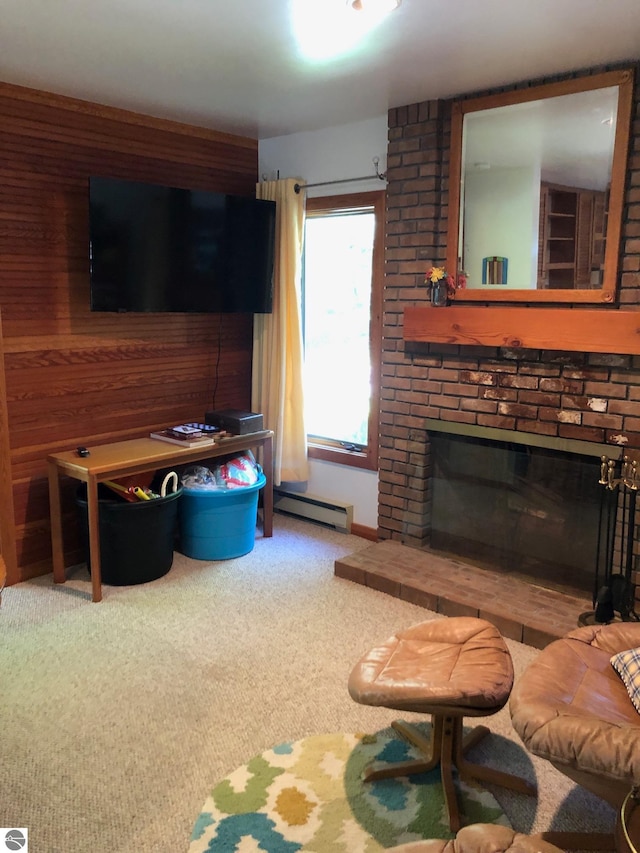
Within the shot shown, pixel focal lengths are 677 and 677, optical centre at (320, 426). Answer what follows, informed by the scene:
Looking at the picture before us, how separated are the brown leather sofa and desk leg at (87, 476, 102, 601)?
200 centimetres

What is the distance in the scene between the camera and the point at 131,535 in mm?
3230

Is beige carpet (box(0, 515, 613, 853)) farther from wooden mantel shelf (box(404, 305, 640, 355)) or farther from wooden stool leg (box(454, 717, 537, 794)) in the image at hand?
wooden mantel shelf (box(404, 305, 640, 355))

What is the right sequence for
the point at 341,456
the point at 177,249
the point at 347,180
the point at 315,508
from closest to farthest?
the point at 177,249 < the point at 347,180 < the point at 341,456 < the point at 315,508

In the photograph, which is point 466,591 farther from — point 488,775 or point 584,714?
point 584,714

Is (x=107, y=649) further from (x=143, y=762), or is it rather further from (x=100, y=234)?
(x=100, y=234)

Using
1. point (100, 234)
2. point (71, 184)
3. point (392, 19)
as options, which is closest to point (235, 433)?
point (100, 234)

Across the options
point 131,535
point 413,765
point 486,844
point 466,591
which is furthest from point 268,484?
point 486,844

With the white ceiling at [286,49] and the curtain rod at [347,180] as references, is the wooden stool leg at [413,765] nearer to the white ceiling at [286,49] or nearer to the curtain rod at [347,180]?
the white ceiling at [286,49]

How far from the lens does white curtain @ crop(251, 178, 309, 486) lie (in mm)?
3912

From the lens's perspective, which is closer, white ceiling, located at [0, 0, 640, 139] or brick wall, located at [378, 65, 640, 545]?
white ceiling, located at [0, 0, 640, 139]

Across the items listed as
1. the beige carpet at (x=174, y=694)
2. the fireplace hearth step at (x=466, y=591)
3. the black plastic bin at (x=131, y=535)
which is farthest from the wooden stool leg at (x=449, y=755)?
the black plastic bin at (x=131, y=535)

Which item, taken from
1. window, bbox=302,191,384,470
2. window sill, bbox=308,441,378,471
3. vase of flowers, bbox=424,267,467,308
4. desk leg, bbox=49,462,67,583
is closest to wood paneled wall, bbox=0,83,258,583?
desk leg, bbox=49,462,67,583

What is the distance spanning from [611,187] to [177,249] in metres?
2.07

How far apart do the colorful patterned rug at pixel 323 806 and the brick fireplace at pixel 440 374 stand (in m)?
1.60
